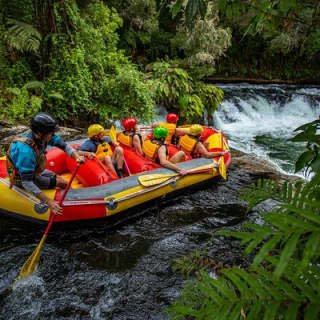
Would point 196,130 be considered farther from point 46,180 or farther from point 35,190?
point 35,190

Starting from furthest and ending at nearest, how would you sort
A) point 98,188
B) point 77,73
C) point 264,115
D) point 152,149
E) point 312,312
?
point 264,115 < point 77,73 < point 152,149 < point 98,188 < point 312,312

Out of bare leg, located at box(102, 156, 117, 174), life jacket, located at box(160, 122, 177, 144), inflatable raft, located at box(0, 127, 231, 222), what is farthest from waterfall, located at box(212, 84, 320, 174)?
bare leg, located at box(102, 156, 117, 174)

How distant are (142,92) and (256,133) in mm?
5962

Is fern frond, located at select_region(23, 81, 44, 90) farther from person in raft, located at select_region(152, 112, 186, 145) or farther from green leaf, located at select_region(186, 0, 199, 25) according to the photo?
green leaf, located at select_region(186, 0, 199, 25)

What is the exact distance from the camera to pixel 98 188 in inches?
159

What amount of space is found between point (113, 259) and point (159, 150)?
2.25 meters

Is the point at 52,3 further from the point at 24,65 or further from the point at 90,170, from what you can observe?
the point at 90,170

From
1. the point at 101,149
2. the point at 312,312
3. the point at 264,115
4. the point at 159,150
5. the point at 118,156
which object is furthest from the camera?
the point at 264,115

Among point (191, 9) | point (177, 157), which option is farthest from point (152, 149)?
point (191, 9)

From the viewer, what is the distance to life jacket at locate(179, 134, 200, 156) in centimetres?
579

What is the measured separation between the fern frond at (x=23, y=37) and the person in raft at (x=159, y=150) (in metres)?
4.49

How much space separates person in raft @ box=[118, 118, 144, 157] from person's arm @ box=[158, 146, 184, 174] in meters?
0.57

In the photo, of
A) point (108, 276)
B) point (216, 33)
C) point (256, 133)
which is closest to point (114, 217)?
point (108, 276)

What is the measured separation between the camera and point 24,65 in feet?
25.9
